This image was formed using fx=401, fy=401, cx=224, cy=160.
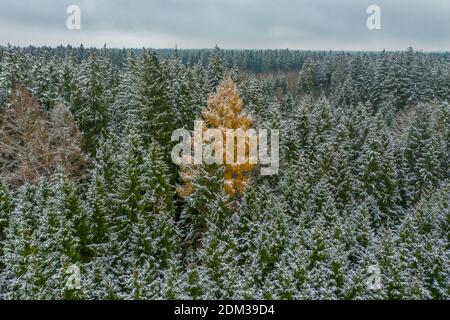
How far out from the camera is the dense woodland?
2320cm

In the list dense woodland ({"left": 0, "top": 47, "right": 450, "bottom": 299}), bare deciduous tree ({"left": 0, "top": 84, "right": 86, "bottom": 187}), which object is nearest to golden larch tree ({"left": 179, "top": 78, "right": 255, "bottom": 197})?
dense woodland ({"left": 0, "top": 47, "right": 450, "bottom": 299})

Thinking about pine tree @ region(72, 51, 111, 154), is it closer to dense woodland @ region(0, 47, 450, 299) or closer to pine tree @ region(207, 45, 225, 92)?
dense woodland @ region(0, 47, 450, 299)

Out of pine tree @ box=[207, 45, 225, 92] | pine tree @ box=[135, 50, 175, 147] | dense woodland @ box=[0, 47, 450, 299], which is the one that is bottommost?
dense woodland @ box=[0, 47, 450, 299]

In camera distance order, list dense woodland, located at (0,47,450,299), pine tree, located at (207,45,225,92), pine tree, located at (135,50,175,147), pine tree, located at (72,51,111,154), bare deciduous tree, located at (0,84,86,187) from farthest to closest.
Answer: pine tree, located at (207,45,225,92) → pine tree, located at (72,51,111,154) → pine tree, located at (135,50,175,147) → bare deciduous tree, located at (0,84,86,187) → dense woodland, located at (0,47,450,299)

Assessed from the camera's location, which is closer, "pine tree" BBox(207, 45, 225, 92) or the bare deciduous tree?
the bare deciduous tree

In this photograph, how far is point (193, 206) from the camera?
2839cm

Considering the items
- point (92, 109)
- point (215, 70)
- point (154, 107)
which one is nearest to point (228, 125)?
point (154, 107)

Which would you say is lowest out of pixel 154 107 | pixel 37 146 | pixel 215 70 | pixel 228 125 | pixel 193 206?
pixel 193 206

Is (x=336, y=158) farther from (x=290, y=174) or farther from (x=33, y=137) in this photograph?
(x=33, y=137)

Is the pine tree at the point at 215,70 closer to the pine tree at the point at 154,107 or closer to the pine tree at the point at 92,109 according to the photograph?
the pine tree at the point at 154,107

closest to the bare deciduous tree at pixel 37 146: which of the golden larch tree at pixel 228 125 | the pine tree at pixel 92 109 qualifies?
the pine tree at pixel 92 109

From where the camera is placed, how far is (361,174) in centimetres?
3672

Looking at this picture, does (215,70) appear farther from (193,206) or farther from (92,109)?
(193,206)
